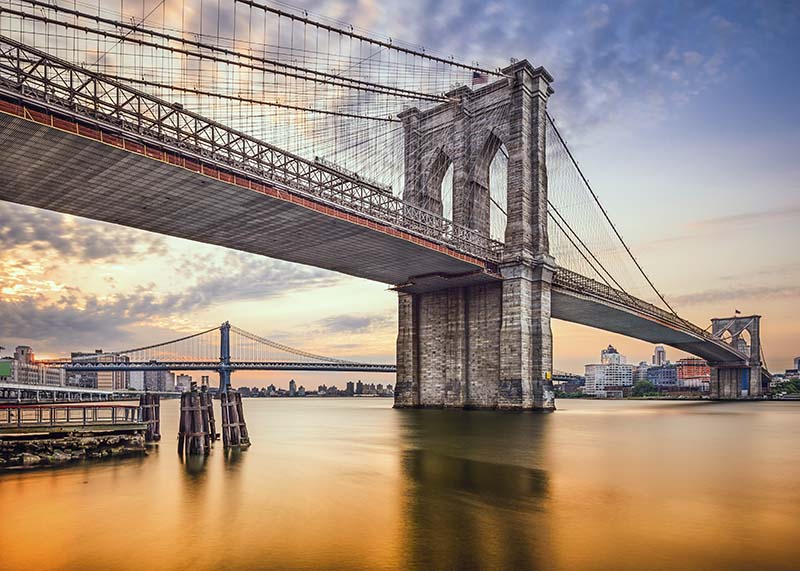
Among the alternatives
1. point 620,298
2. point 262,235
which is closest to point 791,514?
point 262,235

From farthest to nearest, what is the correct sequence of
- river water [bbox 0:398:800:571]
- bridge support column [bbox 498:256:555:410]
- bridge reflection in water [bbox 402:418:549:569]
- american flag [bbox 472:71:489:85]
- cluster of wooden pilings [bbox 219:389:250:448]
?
1. american flag [bbox 472:71:489:85]
2. bridge support column [bbox 498:256:555:410]
3. cluster of wooden pilings [bbox 219:389:250:448]
4. river water [bbox 0:398:800:571]
5. bridge reflection in water [bbox 402:418:549:569]

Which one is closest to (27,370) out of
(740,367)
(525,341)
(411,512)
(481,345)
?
(481,345)

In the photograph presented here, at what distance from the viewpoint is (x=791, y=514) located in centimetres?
1195

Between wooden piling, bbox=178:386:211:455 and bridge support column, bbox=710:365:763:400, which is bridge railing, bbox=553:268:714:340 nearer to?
wooden piling, bbox=178:386:211:455

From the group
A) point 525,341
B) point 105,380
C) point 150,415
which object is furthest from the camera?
point 105,380

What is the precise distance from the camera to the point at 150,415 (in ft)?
82.5

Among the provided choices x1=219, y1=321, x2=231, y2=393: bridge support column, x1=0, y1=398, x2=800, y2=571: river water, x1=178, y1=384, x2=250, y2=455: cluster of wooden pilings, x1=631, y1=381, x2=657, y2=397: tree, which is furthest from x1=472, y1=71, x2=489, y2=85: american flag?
x1=631, y1=381, x2=657, y2=397: tree

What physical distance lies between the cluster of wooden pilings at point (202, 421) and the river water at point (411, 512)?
746mm

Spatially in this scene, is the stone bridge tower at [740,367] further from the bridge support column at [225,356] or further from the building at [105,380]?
the building at [105,380]

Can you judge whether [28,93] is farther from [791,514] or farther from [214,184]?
[791,514]

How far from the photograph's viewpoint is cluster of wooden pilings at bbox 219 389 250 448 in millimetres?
22547

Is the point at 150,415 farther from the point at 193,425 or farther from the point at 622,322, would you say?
the point at 622,322

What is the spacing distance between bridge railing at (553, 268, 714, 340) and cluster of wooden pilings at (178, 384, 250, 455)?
37.6m

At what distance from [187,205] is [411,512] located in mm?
Result: 26882
